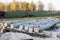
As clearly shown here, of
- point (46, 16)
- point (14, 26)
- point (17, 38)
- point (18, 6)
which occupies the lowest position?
point (17, 38)

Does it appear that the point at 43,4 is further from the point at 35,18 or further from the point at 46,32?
the point at 46,32

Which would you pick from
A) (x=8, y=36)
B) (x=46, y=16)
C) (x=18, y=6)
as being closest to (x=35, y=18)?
(x=46, y=16)

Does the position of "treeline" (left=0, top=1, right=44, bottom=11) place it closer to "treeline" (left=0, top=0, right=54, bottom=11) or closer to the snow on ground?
"treeline" (left=0, top=0, right=54, bottom=11)

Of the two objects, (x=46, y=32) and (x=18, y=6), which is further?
(x=18, y=6)

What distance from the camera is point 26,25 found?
1.49 m

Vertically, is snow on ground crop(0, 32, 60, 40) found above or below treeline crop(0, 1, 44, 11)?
below

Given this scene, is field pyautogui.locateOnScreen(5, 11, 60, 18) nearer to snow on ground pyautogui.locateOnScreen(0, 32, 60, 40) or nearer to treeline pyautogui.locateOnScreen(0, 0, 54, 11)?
treeline pyautogui.locateOnScreen(0, 0, 54, 11)

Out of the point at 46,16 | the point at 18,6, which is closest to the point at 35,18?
the point at 46,16

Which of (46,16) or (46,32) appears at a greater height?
(46,16)

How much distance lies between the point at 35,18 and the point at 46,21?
0.13m

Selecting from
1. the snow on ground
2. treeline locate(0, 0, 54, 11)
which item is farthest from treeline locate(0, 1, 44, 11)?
the snow on ground

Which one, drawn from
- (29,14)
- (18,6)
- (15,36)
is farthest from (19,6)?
(15,36)

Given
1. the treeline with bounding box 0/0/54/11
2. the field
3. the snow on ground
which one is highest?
the treeline with bounding box 0/0/54/11

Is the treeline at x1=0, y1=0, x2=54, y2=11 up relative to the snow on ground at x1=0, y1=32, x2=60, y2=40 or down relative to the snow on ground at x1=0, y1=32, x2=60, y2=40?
up
